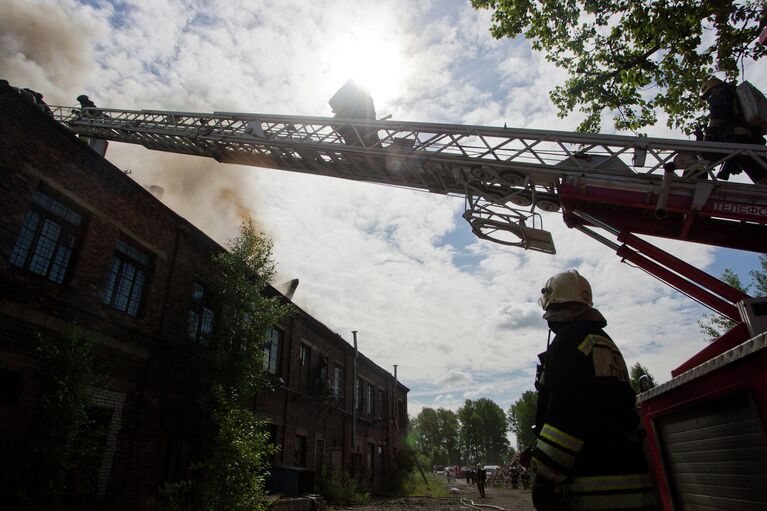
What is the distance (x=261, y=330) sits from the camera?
10047mm

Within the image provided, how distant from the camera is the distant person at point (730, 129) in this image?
5852 millimetres

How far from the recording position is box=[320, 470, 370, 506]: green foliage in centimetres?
1581

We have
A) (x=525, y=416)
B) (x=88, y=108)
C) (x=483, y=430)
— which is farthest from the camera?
(x=483, y=430)

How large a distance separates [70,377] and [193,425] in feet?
11.4

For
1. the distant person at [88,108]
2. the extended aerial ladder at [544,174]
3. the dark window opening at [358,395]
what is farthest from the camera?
the dark window opening at [358,395]

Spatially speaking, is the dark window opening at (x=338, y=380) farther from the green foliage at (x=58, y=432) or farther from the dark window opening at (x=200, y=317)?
the green foliage at (x=58, y=432)

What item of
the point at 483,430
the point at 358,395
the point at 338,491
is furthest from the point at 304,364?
the point at 483,430

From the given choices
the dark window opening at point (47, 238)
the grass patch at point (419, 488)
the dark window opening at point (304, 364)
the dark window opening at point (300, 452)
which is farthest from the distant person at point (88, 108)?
the grass patch at point (419, 488)

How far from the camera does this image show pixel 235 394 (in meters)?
9.32

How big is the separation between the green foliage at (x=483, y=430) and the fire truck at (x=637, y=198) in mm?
89812

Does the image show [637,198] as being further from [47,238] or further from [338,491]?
[338,491]

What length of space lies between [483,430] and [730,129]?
92.1 metres

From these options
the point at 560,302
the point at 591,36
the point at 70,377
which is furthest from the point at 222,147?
the point at 560,302

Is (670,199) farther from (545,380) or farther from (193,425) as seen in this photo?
(193,425)
